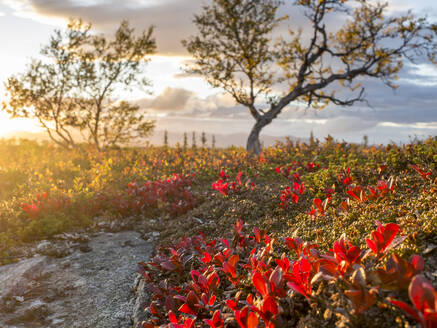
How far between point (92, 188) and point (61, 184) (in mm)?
1306

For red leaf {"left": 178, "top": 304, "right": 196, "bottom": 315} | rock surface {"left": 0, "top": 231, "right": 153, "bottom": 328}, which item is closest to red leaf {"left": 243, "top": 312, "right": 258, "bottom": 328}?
red leaf {"left": 178, "top": 304, "right": 196, "bottom": 315}

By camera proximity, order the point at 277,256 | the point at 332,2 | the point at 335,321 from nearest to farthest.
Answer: the point at 335,321
the point at 277,256
the point at 332,2

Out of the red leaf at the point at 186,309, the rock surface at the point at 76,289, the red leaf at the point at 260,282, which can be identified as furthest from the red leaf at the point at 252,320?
the rock surface at the point at 76,289

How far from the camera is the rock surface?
14.1 ft

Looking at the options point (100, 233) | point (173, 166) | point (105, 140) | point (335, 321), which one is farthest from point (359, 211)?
point (105, 140)

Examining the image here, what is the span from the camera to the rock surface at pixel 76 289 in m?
4.30

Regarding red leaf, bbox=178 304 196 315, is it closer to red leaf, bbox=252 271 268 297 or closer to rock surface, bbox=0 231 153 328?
red leaf, bbox=252 271 268 297

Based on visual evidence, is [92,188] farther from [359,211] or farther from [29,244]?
[359,211]

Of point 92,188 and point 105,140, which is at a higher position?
point 105,140

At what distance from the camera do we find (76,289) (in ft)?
16.6

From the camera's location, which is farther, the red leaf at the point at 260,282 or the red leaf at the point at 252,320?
the red leaf at the point at 260,282

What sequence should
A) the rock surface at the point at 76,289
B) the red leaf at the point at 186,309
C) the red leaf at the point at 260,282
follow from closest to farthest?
the red leaf at the point at 260,282 → the red leaf at the point at 186,309 → the rock surface at the point at 76,289

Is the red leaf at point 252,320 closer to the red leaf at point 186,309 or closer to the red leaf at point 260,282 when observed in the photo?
the red leaf at point 260,282

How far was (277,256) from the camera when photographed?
153 inches
